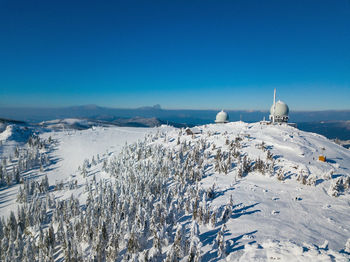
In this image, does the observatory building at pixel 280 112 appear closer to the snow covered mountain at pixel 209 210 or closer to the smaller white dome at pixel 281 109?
the smaller white dome at pixel 281 109

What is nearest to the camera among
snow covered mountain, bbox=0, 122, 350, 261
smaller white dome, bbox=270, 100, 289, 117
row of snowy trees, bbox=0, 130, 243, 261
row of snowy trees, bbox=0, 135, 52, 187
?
snow covered mountain, bbox=0, 122, 350, 261

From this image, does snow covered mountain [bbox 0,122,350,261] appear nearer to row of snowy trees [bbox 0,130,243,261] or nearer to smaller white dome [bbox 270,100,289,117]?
row of snowy trees [bbox 0,130,243,261]

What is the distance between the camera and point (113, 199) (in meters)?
46.4

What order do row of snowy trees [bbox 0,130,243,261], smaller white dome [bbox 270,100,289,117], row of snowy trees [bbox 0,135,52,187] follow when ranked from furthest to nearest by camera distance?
row of snowy trees [bbox 0,135,52,187], smaller white dome [bbox 270,100,289,117], row of snowy trees [bbox 0,130,243,261]

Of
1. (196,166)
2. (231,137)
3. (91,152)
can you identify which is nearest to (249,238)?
(196,166)

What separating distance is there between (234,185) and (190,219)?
16628 mm

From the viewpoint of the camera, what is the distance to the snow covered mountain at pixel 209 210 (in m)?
23.9

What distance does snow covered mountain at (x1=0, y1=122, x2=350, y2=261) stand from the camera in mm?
23938

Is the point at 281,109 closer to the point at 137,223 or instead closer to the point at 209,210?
the point at 209,210

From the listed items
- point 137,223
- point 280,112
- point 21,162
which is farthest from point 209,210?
point 21,162

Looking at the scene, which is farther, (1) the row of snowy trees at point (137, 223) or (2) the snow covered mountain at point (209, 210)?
(1) the row of snowy trees at point (137, 223)

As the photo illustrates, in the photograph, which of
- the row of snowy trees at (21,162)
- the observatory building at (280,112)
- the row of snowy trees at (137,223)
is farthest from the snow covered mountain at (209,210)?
the observatory building at (280,112)

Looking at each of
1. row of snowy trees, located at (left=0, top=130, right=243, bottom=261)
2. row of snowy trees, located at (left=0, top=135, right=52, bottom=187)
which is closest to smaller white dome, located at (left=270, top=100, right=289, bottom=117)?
row of snowy trees, located at (left=0, top=130, right=243, bottom=261)

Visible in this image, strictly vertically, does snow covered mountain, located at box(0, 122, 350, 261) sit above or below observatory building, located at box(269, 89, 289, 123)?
below
